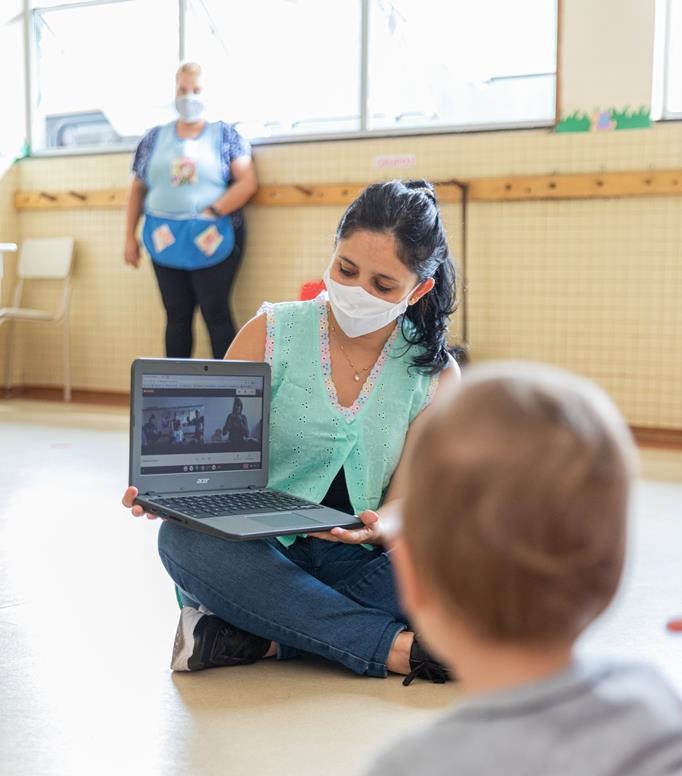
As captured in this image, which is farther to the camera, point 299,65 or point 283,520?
point 299,65

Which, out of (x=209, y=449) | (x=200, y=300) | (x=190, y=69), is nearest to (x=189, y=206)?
(x=200, y=300)

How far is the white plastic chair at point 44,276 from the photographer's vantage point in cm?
533

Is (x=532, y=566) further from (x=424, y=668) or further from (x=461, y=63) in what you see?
(x=461, y=63)

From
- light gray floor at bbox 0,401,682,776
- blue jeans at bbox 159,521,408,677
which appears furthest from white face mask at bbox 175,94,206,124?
blue jeans at bbox 159,521,408,677

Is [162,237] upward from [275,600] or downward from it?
upward

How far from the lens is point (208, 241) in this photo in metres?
4.60

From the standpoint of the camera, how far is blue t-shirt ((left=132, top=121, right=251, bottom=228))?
466 centimetres

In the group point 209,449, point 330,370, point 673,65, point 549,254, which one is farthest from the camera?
point 549,254

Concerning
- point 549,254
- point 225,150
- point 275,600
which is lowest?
point 275,600

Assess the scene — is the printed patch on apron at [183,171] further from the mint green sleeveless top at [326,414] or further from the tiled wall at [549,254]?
the mint green sleeveless top at [326,414]

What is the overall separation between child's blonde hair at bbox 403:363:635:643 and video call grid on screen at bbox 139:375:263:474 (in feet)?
3.68

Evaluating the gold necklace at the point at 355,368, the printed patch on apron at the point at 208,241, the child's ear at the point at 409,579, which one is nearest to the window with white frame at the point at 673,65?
the printed patch on apron at the point at 208,241

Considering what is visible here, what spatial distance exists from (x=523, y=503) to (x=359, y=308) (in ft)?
4.04

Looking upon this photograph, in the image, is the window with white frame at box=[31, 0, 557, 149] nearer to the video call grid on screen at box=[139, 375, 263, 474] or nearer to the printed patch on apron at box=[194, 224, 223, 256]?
the printed patch on apron at box=[194, 224, 223, 256]
